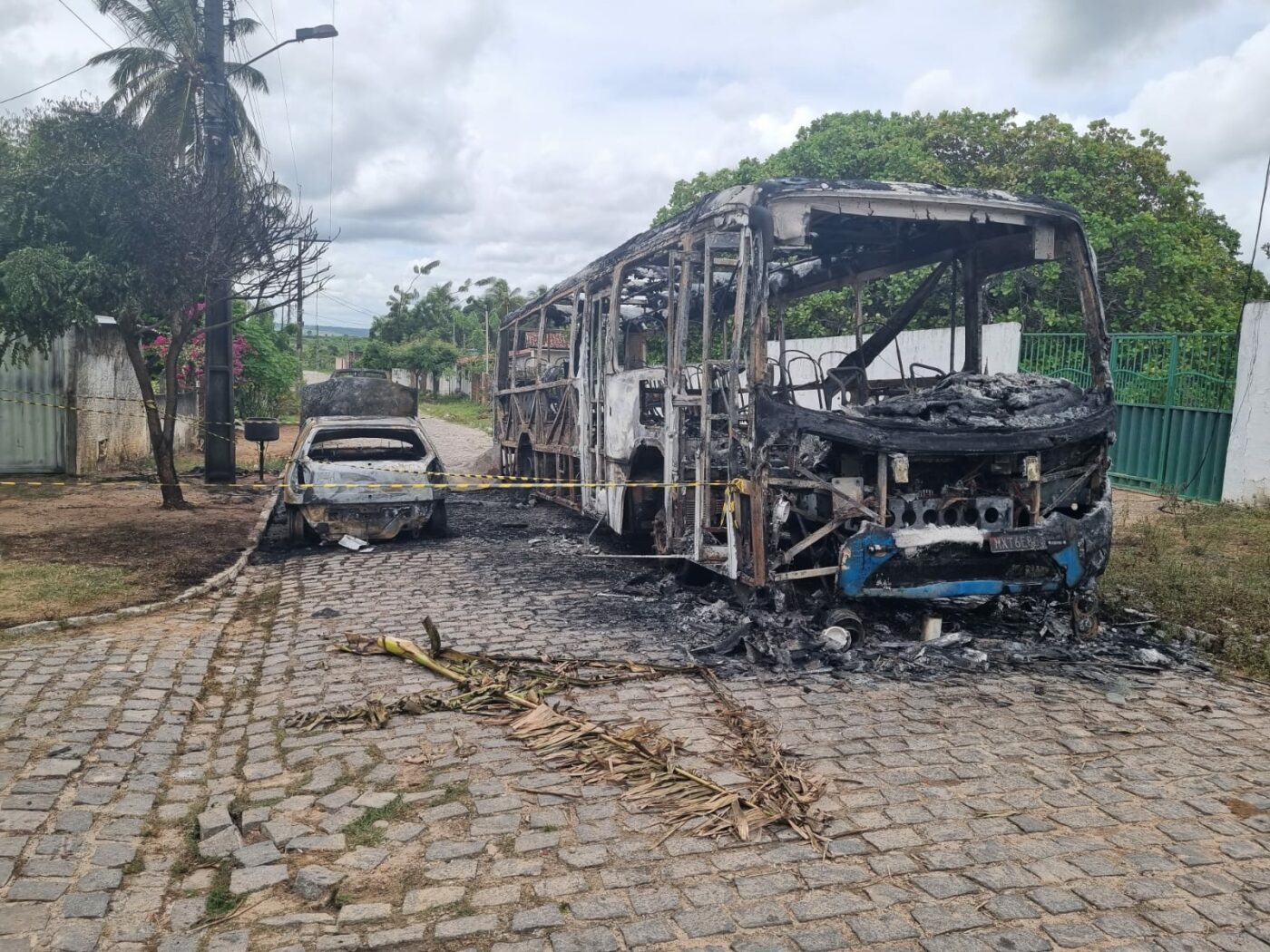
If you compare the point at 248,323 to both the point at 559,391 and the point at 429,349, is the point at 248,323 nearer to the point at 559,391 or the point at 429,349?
the point at 559,391

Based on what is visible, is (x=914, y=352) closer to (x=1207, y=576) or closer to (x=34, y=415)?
(x=1207, y=576)

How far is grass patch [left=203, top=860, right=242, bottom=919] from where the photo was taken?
308 cm

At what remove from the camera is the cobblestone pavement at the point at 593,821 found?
9.70 feet

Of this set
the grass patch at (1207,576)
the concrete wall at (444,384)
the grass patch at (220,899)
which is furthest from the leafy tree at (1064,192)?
the concrete wall at (444,384)

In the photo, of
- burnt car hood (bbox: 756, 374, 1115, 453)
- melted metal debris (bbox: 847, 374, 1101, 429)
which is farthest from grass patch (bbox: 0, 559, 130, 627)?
melted metal debris (bbox: 847, 374, 1101, 429)

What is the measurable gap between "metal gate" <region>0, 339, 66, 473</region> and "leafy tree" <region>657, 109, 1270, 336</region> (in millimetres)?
11766

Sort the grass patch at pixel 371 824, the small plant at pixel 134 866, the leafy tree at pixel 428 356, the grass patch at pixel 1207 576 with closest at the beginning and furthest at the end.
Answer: the small plant at pixel 134 866
the grass patch at pixel 371 824
the grass patch at pixel 1207 576
the leafy tree at pixel 428 356

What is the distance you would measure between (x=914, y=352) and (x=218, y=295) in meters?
8.86

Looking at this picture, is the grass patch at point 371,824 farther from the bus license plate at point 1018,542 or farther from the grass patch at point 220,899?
the bus license plate at point 1018,542

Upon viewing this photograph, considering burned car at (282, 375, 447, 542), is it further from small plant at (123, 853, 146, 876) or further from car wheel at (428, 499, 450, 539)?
small plant at (123, 853, 146, 876)

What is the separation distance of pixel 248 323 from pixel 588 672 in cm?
2238

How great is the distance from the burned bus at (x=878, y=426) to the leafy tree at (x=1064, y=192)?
718 cm

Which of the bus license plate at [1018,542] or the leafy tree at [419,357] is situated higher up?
the leafy tree at [419,357]

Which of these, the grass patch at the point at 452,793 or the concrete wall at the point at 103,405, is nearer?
the grass patch at the point at 452,793
